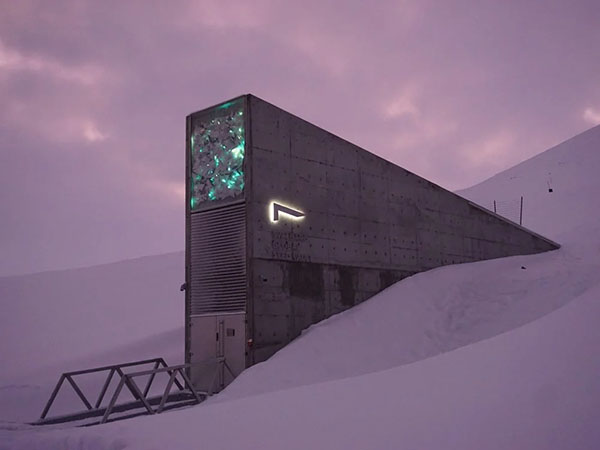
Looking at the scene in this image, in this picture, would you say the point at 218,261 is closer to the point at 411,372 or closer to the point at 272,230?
the point at 272,230

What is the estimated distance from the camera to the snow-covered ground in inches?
147

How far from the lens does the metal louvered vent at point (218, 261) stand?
1170 cm

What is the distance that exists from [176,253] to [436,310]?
42.3 metres

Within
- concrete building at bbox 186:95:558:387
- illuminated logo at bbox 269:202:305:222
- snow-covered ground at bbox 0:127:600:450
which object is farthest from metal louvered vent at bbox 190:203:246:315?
snow-covered ground at bbox 0:127:600:450

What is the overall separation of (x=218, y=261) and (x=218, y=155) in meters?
2.56

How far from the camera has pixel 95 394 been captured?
49.3 ft

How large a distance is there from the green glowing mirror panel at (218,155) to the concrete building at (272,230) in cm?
3

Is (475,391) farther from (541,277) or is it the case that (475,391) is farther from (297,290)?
(541,277)

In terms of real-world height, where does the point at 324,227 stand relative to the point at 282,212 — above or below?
below

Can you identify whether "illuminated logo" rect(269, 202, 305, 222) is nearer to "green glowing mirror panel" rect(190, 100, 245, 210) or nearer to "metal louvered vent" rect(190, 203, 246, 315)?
"metal louvered vent" rect(190, 203, 246, 315)

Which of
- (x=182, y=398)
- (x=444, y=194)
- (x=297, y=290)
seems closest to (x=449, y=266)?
(x=444, y=194)

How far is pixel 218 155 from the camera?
12.6 m

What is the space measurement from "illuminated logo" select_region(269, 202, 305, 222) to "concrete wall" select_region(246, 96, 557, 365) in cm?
13

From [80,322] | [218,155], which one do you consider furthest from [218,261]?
[80,322]
